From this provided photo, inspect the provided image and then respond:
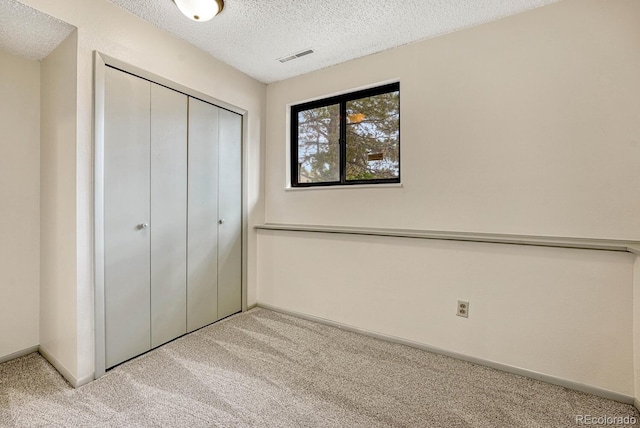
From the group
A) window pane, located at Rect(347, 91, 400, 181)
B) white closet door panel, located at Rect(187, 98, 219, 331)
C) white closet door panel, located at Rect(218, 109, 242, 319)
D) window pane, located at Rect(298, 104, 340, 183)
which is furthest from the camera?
window pane, located at Rect(298, 104, 340, 183)

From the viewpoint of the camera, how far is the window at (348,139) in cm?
258

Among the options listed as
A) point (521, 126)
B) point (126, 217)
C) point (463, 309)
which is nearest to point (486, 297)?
point (463, 309)

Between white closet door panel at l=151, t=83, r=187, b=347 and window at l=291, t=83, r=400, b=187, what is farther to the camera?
window at l=291, t=83, r=400, b=187

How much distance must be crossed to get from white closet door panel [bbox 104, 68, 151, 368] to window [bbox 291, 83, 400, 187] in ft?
4.73

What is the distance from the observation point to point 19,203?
6.77 feet

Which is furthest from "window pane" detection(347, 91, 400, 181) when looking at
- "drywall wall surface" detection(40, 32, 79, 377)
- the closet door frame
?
"drywall wall surface" detection(40, 32, 79, 377)

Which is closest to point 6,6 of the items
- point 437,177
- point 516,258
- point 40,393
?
point 40,393

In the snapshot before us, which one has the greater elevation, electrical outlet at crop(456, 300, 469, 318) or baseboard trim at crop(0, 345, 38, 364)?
electrical outlet at crop(456, 300, 469, 318)

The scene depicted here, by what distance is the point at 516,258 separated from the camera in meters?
1.95

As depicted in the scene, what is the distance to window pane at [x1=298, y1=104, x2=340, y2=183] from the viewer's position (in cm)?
288

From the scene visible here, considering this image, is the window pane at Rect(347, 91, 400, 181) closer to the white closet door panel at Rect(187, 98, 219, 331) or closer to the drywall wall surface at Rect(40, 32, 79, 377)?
the white closet door panel at Rect(187, 98, 219, 331)

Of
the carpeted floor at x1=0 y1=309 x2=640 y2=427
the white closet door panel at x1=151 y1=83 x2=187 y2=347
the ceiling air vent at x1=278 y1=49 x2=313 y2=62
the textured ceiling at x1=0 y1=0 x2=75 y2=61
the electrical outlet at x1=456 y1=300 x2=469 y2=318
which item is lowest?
the carpeted floor at x1=0 y1=309 x2=640 y2=427

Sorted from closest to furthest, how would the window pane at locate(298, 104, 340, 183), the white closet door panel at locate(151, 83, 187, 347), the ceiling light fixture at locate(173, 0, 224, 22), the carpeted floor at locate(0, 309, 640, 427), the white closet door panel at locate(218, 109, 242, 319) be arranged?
1. the carpeted floor at locate(0, 309, 640, 427)
2. the ceiling light fixture at locate(173, 0, 224, 22)
3. the white closet door panel at locate(151, 83, 187, 347)
4. the white closet door panel at locate(218, 109, 242, 319)
5. the window pane at locate(298, 104, 340, 183)

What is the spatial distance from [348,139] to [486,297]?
1.73m
